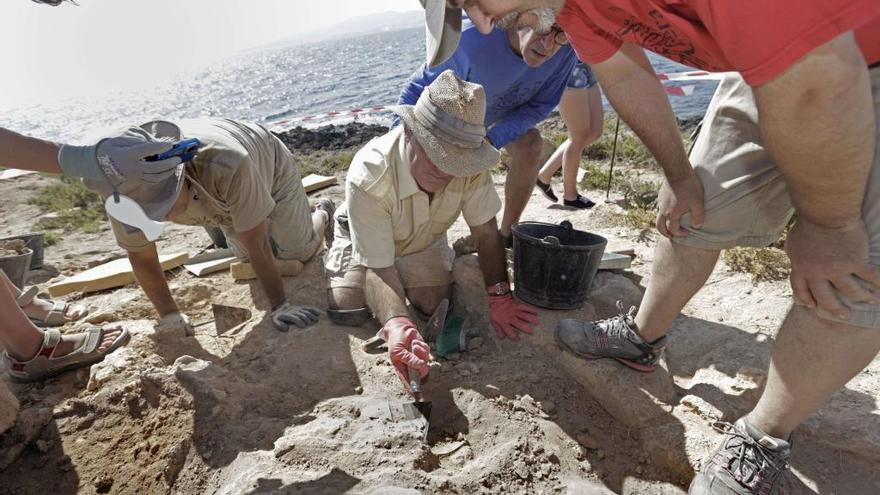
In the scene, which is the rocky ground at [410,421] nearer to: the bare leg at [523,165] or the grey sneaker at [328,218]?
the bare leg at [523,165]

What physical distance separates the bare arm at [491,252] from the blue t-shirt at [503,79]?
2.70 ft

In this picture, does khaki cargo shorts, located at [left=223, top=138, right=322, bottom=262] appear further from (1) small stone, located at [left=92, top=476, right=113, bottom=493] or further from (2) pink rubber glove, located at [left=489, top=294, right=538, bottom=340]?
(1) small stone, located at [left=92, top=476, right=113, bottom=493]

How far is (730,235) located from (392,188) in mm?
1543

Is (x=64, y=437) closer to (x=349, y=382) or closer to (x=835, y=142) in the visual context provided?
(x=349, y=382)

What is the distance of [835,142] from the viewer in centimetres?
113

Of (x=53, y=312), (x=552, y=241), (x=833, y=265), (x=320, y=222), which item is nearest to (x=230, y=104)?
(x=320, y=222)

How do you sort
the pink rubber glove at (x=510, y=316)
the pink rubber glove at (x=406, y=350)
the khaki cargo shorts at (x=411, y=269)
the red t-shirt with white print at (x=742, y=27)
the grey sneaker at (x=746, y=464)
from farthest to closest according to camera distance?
1. the khaki cargo shorts at (x=411, y=269)
2. the pink rubber glove at (x=510, y=316)
3. the pink rubber glove at (x=406, y=350)
4. the grey sneaker at (x=746, y=464)
5. the red t-shirt with white print at (x=742, y=27)

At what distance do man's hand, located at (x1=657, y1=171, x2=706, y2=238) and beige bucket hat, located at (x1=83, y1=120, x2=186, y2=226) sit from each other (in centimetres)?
220

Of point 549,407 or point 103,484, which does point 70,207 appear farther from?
point 549,407

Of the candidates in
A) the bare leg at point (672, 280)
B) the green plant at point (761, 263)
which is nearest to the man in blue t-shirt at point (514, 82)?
the green plant at point (761, 263)

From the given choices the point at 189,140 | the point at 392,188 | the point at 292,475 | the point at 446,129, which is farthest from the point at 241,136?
the point at 292,475

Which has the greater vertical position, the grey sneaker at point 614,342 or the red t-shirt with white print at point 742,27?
the red t-shirt with white print at point 742,27

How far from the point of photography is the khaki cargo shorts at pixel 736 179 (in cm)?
169

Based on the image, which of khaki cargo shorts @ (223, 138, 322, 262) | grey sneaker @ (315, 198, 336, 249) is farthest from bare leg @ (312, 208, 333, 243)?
khaki cargo shorts @ (223, 138, 322, 262)
